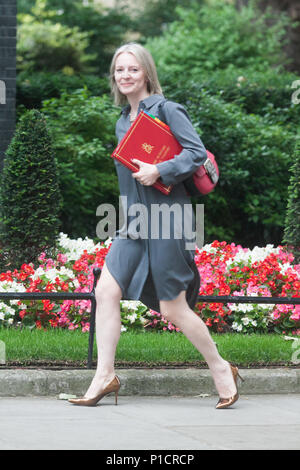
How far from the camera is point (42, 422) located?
467cm

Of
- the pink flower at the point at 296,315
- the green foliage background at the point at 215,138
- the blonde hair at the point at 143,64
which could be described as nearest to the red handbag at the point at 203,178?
the blonde hair at the point at 143,64

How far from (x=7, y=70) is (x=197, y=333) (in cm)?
586

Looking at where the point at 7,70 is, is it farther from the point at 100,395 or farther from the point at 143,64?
the point at 100,395

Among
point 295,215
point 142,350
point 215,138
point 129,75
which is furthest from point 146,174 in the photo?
point 215,138

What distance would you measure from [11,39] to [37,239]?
9.75 feet

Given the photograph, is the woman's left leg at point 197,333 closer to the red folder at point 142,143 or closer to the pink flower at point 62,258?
the red folder at point 142,143

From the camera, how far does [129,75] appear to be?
5211 millimetres

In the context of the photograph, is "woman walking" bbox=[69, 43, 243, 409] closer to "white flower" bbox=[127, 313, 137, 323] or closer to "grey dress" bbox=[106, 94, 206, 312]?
"grey dress" bbox=[106, 94, 206, 312]

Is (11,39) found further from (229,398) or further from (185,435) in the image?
(185,435)

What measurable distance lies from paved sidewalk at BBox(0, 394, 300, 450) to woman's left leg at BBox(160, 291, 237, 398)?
17cm

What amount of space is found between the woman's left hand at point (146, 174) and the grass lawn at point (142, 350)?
1598 millimetres

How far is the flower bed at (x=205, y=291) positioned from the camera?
7172 mm

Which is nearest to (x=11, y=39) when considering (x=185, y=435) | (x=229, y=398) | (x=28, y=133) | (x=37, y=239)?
(x=28, y=133)
